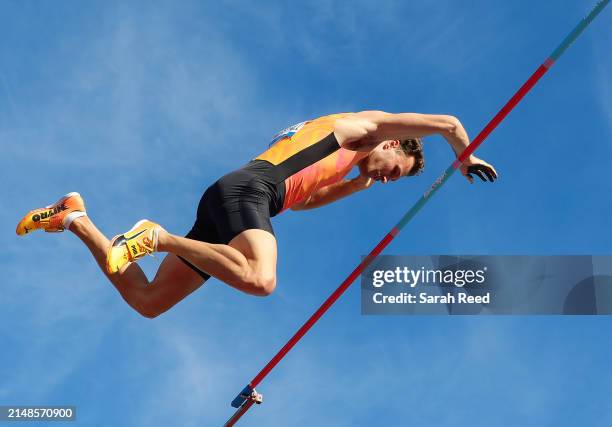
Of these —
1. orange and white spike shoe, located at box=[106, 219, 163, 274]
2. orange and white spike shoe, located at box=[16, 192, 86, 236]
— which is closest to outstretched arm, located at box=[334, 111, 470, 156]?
orange and white spike shoe, located at box=[106, 219, 163, 274]

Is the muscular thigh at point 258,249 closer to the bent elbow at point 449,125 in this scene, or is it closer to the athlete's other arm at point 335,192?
the athlete's other arm at point 335,192

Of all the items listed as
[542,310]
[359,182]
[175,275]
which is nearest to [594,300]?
[542,310]

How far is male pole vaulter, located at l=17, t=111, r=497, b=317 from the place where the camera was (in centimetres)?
662

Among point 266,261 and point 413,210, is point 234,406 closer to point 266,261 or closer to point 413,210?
point 266,261

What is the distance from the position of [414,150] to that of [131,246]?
2.99m

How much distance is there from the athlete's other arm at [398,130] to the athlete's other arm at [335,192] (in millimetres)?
866

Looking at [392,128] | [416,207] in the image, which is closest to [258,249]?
[392,128]

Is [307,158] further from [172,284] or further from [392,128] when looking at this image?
[172,284]

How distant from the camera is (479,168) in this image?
757cm

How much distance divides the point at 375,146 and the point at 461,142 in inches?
31.9

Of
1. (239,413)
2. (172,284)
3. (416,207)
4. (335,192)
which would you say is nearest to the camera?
(172,284)

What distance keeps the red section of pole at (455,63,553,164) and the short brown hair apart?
0.57m

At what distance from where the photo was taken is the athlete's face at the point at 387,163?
25.7ft

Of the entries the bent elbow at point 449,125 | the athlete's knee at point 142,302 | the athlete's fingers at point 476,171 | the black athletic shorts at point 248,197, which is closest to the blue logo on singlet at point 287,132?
the black athletic shorts at point 248,197
